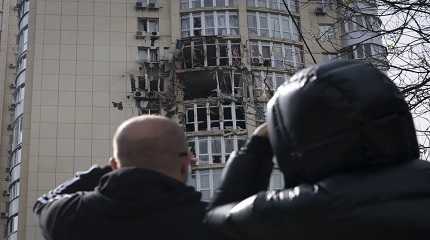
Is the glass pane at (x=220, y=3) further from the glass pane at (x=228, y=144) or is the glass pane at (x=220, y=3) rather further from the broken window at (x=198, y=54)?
the glass pane at (x=228, y=144)

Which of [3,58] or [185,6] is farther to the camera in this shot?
[3,58]

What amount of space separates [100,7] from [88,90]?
184 inches

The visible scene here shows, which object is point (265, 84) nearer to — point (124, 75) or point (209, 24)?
point (209, 24)

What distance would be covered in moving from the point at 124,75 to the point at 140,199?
2922 cm

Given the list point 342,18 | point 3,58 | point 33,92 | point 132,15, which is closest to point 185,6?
point 132,15

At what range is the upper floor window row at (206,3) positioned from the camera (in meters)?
31.0

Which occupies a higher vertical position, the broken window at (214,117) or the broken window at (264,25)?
the broken window at (264,25)

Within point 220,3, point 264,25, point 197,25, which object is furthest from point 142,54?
point 264,25

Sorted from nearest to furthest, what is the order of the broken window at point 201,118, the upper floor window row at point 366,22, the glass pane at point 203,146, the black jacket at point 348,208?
the black jacket at point 348,208 → the upper floor window row at point 366,22 → the glass pane at point 203,146 → the broken window at point 201,118

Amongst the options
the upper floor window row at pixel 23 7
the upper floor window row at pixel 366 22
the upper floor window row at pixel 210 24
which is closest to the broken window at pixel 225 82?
the upper floor window row at pixel 210 24

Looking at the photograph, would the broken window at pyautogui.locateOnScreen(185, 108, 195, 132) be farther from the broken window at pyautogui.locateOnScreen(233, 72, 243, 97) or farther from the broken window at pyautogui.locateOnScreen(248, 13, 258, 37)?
the broken window at pyautogui.locateOnScreen(248, 13, 258, 37)

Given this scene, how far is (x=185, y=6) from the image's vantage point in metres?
31.4

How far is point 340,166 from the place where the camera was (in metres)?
1.37

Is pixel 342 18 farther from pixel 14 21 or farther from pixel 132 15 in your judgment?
pixel 14 21
